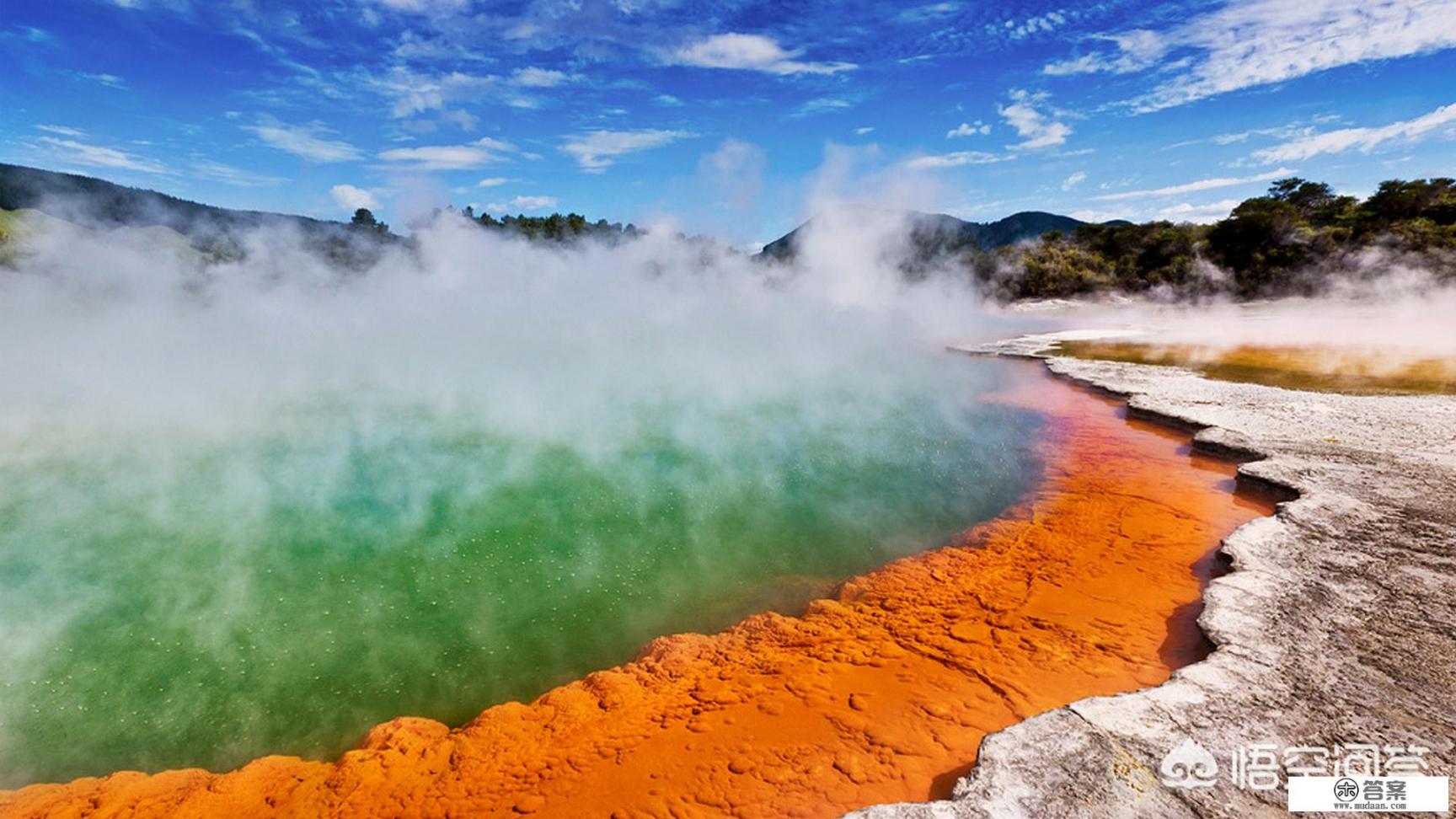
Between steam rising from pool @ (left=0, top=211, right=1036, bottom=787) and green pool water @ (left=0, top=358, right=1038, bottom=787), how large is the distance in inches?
1.0

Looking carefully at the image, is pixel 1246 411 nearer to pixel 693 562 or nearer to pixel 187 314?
pixel 693 562

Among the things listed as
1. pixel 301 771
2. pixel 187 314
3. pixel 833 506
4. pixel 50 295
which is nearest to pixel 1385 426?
pixel 833 506

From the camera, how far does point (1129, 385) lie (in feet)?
36.3

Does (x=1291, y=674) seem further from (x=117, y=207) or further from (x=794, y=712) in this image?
(x=117, y=207)

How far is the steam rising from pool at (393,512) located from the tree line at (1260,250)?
68.4 ft

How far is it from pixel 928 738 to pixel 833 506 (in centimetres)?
367

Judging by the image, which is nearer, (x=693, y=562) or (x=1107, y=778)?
(x=1107, y=778)

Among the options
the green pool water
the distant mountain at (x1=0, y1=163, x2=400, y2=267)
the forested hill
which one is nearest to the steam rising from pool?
the green pool water

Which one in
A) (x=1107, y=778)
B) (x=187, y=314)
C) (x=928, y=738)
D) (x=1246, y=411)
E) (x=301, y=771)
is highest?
(x=187, y=314)

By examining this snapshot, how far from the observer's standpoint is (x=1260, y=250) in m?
27.8

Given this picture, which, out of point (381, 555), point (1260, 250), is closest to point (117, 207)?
point (381, 555)

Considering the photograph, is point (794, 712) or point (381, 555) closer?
point (794, 712)

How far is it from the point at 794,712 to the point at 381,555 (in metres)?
4.22

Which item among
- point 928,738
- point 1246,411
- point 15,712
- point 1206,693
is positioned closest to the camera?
point 1206,693
